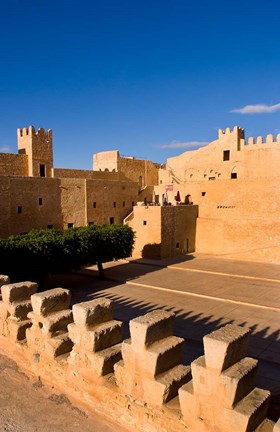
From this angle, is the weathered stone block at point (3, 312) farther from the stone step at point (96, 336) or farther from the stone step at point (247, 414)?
the stone step at point (247, 414)

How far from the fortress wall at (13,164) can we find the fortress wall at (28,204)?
5.29m

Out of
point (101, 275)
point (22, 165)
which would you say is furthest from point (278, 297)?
point (22, 165)

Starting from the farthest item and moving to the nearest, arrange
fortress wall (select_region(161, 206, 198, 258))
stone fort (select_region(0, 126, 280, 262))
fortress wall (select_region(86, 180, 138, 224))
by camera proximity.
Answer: fortress wall (select_region(86, 180, 138, 224))
fortress wall (select_region(161, 206, 198, 258))
stone fort (select_region(0, 126, 280, 262))

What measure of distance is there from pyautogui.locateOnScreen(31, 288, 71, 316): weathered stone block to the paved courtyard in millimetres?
4261

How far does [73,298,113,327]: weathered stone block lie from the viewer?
4.39 metres

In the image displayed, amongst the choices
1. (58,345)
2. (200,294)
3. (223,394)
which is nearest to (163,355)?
(223,394)

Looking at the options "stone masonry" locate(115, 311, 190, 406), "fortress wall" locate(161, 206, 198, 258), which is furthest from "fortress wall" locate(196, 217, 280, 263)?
"stone masonry" locate(115, 311, 190, 406)

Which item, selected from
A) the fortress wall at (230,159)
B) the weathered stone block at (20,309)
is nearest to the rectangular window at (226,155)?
the fortress wall at (230,159)

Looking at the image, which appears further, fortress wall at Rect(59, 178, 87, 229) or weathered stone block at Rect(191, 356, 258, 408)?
fortress wall at Rect(59, 178, 87, 229)

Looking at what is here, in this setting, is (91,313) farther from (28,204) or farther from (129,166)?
(129,166)

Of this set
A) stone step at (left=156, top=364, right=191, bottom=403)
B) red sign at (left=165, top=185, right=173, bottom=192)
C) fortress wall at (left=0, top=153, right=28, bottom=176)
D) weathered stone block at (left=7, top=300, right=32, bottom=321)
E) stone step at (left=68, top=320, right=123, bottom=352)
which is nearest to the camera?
stone step at (left=156, top=364, right=191, bottom=403)

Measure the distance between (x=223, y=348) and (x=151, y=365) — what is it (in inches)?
34.4

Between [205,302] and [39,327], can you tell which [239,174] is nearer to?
[205,302]

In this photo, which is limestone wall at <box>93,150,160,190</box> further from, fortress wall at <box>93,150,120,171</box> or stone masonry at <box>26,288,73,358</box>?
stone masonry at <box>26,288,73,358</box>
